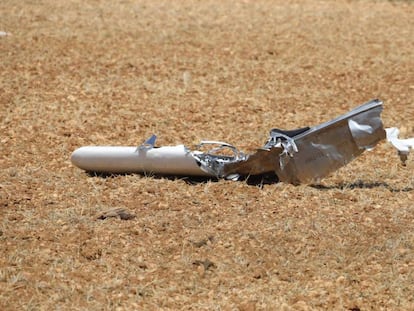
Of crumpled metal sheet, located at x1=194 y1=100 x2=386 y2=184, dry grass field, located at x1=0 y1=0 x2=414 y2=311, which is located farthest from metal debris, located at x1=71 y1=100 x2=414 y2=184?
dry grass field, located at x1=0 y1=0 x2=414 y2=311

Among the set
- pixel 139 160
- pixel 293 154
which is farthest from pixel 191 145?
pixel 293 154

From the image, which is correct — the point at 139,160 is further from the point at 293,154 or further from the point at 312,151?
the point at 312,151

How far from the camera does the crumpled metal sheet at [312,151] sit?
230 inches

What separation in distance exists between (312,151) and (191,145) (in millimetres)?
1293

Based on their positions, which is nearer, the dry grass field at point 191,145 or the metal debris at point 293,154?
the dry grass field at point 191,145

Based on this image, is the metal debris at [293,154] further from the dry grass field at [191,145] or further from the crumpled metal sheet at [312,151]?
the dry grass field at [191,145]

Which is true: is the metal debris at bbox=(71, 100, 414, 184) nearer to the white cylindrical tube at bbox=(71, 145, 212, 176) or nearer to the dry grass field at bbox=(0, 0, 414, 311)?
the white cylindrical tube at bbox=(71, 145, 212, 176)

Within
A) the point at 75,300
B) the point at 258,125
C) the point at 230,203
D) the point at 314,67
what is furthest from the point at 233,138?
the point at 75,300

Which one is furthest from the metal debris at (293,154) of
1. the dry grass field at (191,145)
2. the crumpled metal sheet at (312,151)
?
the dry grass field at (191,145)

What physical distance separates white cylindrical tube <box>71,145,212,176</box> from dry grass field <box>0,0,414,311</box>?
80mm

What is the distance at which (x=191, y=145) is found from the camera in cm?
694

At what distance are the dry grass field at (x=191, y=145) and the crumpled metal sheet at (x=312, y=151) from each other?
4.8 inches

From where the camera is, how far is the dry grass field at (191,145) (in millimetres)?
4594

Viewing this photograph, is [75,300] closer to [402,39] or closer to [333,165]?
[333,165]
